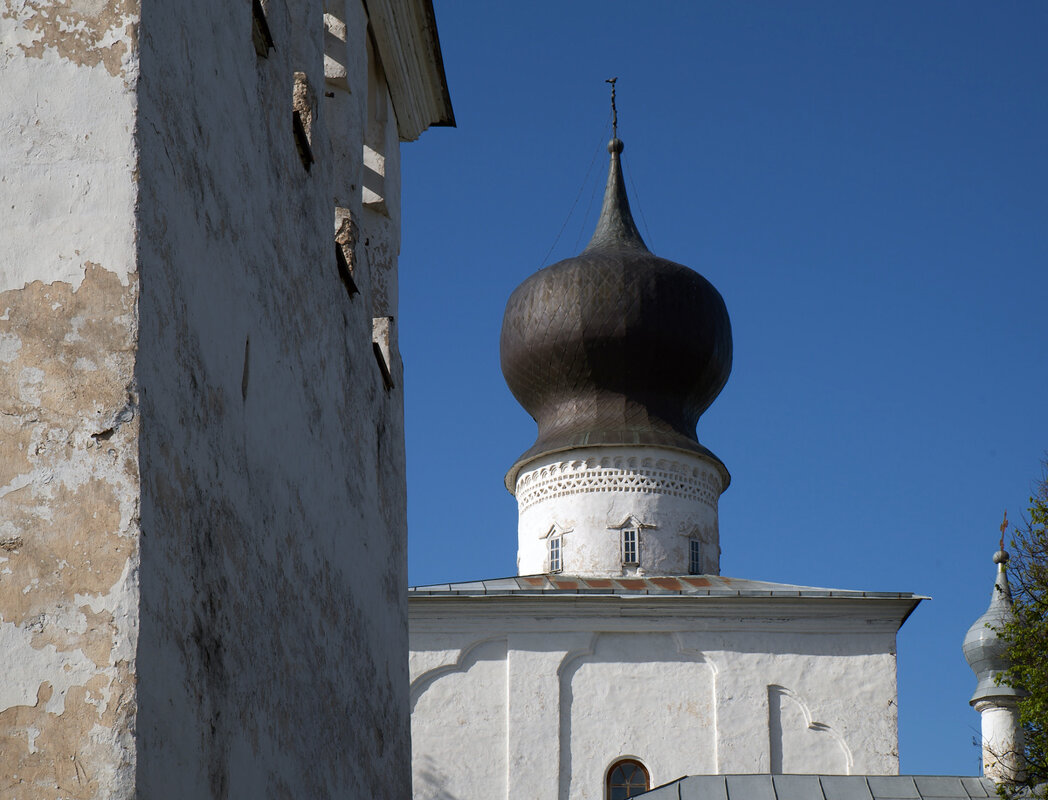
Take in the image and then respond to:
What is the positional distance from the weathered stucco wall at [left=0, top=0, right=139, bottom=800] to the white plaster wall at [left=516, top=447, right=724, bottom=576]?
49.9 ft

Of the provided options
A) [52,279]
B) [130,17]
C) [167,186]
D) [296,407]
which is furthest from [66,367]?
[296,407]

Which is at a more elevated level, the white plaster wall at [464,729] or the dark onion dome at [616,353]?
the dark onion dome at [616,353]

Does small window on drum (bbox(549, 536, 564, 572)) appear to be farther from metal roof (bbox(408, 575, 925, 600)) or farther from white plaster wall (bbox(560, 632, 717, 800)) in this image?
white plaster wall (bbox(560, 632, 717, 800))

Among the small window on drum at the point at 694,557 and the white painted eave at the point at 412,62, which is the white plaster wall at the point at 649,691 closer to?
the small window on drum at the point at 694,557

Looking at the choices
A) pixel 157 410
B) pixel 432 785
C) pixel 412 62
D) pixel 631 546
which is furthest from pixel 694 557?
pixel 157 410

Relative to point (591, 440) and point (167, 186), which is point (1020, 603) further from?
point (167, 186)

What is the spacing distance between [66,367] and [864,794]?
37.9ft

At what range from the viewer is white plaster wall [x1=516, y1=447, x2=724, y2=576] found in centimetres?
1841

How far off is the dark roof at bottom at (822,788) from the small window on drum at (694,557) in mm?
4749

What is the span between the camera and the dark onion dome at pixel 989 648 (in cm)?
1608

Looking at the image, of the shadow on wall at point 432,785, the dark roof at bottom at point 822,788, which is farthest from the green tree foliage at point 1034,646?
the shadow on wall at point 432,785

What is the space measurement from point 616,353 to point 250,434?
14.9 metres

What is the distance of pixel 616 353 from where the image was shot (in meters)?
18.9

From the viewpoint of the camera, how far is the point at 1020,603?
13469 mm
